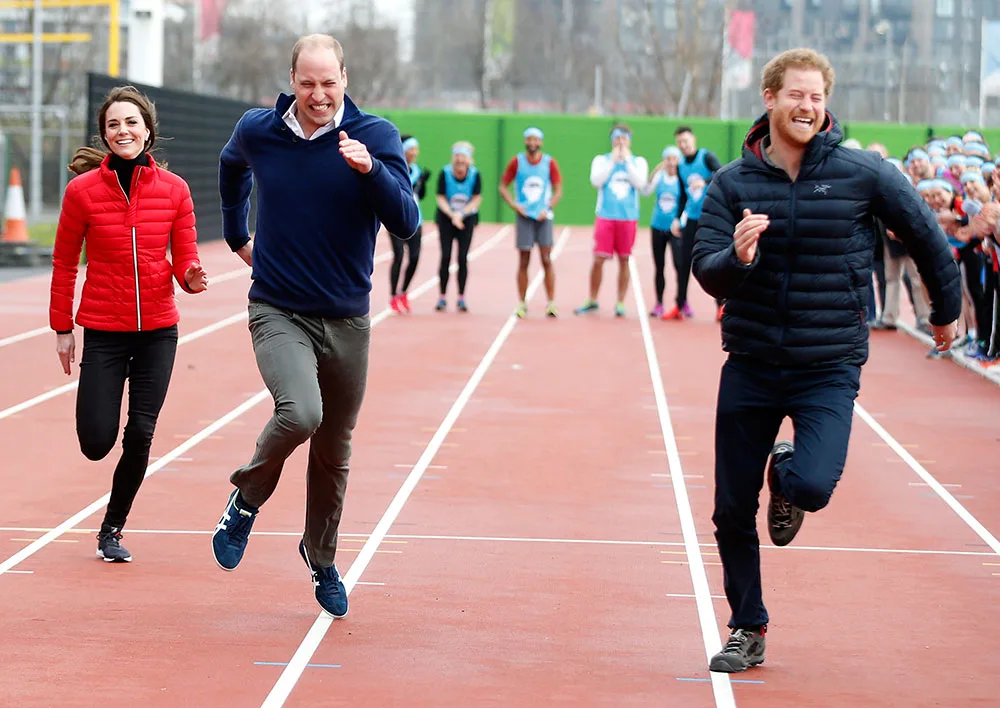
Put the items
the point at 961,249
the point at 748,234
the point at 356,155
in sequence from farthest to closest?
the point at 961,249
the point at 356,155
the point at 748,234

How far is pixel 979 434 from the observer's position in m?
11.8

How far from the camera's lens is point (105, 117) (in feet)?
23.9

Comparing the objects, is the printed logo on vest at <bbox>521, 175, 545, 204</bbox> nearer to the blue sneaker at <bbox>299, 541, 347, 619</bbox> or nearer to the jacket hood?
the blue sneaker at <bbox>299, 541, 347, 619</bbox>

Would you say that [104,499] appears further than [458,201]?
No

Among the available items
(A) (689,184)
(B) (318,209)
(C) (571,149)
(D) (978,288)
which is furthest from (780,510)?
(C) (571,149)

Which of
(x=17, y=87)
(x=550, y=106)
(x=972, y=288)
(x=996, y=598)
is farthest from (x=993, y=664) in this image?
(x=550, y=106)

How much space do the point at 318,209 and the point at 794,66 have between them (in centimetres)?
169

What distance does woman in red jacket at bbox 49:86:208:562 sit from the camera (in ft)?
23.8

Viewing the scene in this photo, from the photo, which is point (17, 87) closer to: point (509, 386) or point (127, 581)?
point (509, 386)

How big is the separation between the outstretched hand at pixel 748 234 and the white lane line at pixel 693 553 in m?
1.43

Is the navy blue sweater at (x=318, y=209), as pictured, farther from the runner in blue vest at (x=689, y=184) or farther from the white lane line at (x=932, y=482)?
the runner in blue vest at (x=689, y=184)

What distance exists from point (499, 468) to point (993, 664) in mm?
4356

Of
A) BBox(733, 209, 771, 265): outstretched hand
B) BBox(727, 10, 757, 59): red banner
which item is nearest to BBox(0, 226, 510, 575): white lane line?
BBox(733, 209, 771, 265): outstretched hand

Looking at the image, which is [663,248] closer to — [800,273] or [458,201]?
[458,201]
